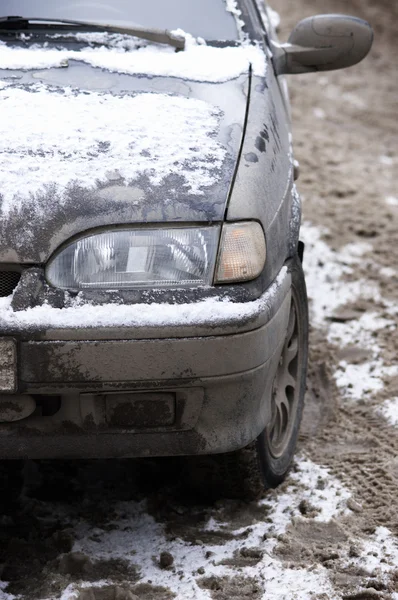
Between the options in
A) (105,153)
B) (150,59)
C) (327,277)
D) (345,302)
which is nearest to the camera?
(105,153)

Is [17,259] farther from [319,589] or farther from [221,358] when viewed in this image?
[319,589]

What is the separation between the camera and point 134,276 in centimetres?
262

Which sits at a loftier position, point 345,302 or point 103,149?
point 103,149

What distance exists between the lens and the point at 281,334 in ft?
9.66

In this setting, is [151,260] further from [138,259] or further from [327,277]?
[327,277]

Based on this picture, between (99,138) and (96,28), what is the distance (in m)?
0.88

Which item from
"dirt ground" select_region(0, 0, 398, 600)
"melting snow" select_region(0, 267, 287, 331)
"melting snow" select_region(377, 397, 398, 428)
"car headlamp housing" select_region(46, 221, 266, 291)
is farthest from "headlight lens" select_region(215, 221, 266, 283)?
"melting snow" select_region(377, 397, 398, 428)

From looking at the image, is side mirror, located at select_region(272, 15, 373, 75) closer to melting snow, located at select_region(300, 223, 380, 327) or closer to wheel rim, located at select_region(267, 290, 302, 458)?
wheel rim, located at select_region(267, 290, 302, 458)

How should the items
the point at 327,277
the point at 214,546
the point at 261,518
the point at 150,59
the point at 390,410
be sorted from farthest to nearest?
1. the point at 327,277
2. the point at 390,410
3. the point at 150,59
4. the point at 261,518
5. the point at 214,546

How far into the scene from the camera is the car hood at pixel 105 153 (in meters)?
2.61

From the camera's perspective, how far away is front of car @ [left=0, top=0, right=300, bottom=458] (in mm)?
2543

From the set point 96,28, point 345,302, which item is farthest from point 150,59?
point 345,302

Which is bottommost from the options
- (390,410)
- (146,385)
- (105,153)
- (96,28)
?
(390,410)

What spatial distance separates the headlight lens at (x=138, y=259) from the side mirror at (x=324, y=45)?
135 cm
